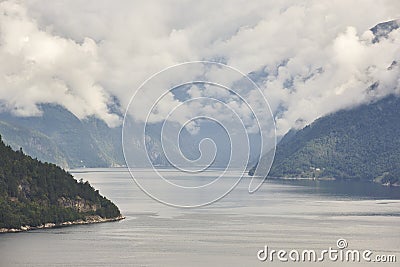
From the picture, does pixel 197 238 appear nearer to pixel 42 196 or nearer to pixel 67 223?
pixel 67 223

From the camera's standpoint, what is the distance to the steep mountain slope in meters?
154

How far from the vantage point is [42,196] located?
166 metres

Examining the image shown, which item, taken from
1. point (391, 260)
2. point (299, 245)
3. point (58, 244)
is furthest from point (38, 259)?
point (391, 260)

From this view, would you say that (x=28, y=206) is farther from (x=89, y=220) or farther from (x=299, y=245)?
(x=299, y=245)

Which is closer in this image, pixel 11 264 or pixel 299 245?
pixel 11 264

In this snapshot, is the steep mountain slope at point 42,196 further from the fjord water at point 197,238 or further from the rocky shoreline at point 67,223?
the fjord water at point 197,238

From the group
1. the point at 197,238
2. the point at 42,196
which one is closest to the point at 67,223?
the point at 42,196

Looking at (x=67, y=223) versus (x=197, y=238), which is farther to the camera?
(x=67, y=223)

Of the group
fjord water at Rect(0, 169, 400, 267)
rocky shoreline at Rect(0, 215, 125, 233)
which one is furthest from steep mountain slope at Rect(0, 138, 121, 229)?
fjord water at Rect(0, 169, 400, 267)

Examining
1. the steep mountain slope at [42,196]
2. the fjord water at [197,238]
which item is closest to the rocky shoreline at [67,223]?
the steep mountain slope at [42,196]

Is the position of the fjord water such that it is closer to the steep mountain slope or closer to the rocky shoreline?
the rocky shoreline

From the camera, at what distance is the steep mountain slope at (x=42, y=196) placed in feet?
506

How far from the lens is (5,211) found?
5846 inches

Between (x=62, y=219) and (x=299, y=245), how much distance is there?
4996 cm
